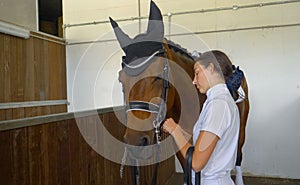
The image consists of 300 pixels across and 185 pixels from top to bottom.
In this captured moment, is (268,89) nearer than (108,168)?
No

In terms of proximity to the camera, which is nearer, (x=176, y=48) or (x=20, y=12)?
(x=176, y=48)

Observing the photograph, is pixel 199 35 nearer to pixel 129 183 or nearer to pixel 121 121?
pixel 121 121

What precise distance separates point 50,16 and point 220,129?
6.53 m

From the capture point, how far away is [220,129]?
100cm

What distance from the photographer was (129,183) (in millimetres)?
2289

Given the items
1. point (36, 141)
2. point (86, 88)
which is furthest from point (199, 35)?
point (36, 141)

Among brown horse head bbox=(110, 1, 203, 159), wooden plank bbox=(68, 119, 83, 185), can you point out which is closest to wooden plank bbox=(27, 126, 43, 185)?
wooden plank bbox=(68, 119, 83, 185)

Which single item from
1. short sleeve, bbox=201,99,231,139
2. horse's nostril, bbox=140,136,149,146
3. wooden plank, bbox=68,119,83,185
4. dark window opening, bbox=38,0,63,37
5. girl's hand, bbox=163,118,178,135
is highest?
dark window opening, bbox=38,0,63,37

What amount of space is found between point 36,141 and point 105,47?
300 cm

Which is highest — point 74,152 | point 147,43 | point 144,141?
point 147,43

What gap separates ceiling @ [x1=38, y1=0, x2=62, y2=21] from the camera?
5.68 metres

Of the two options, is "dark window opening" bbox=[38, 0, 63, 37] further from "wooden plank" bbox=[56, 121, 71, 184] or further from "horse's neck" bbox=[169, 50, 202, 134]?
"horse's neck" bbox=[169, 50, 202, 134]

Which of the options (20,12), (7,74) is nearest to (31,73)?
(7,74)

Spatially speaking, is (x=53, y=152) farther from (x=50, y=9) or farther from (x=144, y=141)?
(x=50, y=9)
